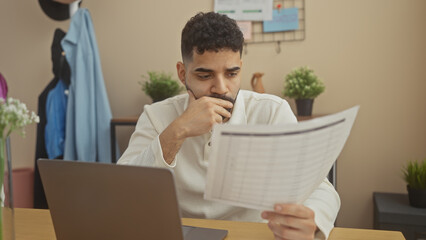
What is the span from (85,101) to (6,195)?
184 cm

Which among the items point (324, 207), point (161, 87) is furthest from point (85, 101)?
point (324, 207)

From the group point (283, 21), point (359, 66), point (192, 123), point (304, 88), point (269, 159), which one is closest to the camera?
point (269, 159)

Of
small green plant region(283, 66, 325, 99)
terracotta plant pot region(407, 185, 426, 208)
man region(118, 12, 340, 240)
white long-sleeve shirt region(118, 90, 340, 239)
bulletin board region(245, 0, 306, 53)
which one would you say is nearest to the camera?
man region(118, 12, 340, 240)

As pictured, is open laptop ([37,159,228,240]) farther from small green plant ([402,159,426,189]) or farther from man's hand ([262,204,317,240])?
small green plant ([402,159,426,189])

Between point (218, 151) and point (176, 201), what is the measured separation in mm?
105

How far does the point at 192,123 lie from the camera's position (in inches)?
40.6

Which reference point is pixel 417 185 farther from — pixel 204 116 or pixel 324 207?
pixel 204 116

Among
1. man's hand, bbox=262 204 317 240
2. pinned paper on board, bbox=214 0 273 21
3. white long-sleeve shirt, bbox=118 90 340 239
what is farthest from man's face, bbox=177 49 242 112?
pinned paper on board, bbox=214 0 273 21

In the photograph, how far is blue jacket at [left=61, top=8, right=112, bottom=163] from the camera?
2.40m

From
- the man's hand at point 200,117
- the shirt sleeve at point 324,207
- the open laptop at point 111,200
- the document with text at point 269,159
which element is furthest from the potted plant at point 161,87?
the document with text at point 269,159

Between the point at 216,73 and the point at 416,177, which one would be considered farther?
the point at 416,177

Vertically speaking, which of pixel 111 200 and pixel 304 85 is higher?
pixel 304 85

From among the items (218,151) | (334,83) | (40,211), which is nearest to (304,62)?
(334,83)

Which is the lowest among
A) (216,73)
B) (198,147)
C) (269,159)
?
(198,147)
